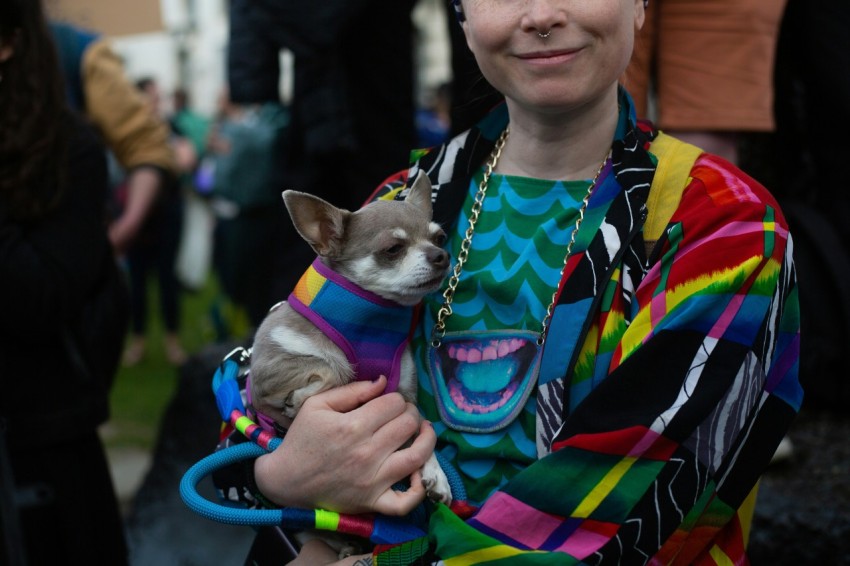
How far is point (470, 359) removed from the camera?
210 cm

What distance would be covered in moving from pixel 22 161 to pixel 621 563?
2.30m

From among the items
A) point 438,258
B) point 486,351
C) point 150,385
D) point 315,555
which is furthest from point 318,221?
point 150,385

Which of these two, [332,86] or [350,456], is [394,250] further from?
[332,86]

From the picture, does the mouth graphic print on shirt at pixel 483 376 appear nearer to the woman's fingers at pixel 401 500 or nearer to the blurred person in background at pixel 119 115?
the woman's fingers at pixel 401 500

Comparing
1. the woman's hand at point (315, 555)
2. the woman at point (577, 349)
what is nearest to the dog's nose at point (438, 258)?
the woman at point (577, 349)

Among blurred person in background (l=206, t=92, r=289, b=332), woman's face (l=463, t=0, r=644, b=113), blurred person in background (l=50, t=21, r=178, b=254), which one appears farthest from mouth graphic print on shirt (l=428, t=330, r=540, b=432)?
blurred person in background (l=206, t=92, r=289, b=332)

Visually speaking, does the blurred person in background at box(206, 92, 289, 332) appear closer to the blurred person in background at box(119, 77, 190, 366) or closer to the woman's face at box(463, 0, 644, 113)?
the blurred person in background at box(119, 77, 190, 366)

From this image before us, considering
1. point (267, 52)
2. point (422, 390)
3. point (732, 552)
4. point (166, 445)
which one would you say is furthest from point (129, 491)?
point (732, 552)

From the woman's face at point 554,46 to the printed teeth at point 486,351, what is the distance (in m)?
0.49

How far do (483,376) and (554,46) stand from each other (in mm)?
687

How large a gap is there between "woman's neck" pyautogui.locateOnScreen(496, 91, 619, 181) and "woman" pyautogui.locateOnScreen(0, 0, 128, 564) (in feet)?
5.60

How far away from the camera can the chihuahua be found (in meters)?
2.08

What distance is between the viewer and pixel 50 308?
3.11 meters

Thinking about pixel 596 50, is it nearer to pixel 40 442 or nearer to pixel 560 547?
pixel 560 547
